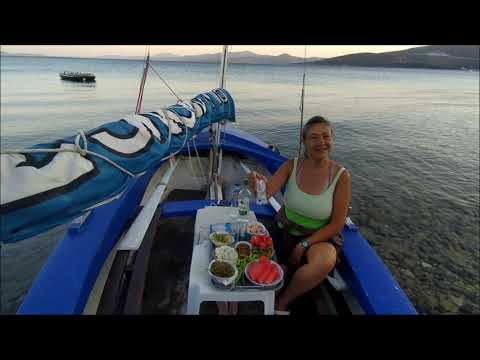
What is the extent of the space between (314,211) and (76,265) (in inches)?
83.5

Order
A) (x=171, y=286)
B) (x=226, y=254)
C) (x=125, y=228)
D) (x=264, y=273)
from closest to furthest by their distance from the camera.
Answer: (x=264, y=273)
(x=226, y=254)
(x=171, y=286)
(x=125, y=228)

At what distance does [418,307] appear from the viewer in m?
4.32

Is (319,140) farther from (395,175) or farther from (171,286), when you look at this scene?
(395,175)

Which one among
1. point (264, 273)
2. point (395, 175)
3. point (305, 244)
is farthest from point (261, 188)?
point (395, 175)

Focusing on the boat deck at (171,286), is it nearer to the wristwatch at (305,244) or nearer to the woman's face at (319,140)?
the wristwatch at (305,244)

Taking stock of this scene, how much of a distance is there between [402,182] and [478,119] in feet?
52.8

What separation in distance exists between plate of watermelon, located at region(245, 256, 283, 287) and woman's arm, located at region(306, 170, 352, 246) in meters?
0.58

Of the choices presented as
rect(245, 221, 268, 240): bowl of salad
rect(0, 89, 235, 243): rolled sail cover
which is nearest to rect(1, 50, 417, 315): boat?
rect(0, 89, 235, 243): rolled sail cover

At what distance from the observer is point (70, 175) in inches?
39.4

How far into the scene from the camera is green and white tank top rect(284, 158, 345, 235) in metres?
2.44

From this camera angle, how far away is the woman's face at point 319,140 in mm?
2385

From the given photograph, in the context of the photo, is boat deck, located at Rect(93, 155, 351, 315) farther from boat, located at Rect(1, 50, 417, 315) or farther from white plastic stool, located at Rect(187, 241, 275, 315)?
white plastic stool, located at Rect(187, 241, 275, 315)
